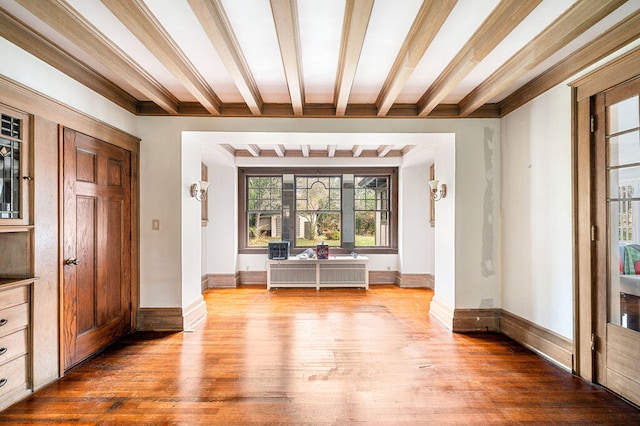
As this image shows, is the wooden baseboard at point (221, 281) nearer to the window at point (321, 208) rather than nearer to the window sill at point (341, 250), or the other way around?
the window sill at point (341, 250)

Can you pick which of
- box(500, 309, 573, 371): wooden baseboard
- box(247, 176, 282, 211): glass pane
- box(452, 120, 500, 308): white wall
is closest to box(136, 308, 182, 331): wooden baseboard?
box(247, 176, 282, 211): glass pane

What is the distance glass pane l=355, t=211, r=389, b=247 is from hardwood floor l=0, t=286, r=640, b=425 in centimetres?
297

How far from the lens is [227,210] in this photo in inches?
258

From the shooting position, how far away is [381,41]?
262 cm

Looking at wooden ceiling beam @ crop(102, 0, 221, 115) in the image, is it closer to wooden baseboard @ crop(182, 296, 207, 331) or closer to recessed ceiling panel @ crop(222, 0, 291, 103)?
recessed ceiling panel @ crop(222, 0, 291, 103)

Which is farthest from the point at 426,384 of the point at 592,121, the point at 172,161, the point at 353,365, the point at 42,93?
the point at 42,93

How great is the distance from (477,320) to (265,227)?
4.41 m

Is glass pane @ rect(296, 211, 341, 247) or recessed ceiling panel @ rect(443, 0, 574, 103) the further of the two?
glass pane @ rect(296, 211, 341, 247)

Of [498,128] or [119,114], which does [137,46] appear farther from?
[498,128]

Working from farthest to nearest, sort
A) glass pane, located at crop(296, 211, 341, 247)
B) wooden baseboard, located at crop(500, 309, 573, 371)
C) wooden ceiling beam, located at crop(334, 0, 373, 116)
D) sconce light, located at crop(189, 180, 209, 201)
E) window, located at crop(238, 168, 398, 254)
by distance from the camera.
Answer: glass pane, located at crop(296, 211, 341, 247)
window, located at crop(238, 168, 398, 254)
sconce light, located at crop(189, 180, 209, 201)
wooden baseboard, located at crop(500, 309, 573, 371)
wooden ceiling beam, located at crop(334, 0, 373, 116)

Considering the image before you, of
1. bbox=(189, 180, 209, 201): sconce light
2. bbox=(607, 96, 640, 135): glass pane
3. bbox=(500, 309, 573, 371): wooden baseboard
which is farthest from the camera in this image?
bbox=(189, 180, 209, 201): sconce light

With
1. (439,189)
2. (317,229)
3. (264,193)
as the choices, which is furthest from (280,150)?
(439,189)

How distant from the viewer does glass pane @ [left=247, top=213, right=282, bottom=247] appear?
22.9 feet

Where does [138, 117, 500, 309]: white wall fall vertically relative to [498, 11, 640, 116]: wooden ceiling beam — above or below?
below
